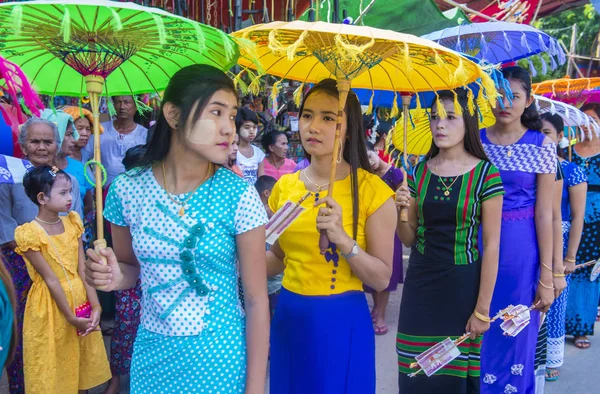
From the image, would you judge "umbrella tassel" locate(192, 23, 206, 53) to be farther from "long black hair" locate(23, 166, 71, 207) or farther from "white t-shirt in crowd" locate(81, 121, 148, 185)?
"white t-shirt in crowd" locate(81, 121, 148, 185)

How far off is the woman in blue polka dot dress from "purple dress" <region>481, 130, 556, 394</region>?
1.78 m

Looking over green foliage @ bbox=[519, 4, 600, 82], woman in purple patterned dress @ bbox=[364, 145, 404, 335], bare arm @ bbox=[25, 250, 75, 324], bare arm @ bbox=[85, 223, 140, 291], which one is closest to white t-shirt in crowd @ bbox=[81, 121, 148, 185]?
bare arm @ bbox=[25, 250, 75, 324]

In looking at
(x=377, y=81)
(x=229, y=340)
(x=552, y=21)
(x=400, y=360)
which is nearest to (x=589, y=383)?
(x=400, y=360)

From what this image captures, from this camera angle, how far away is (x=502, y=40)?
3.15 metres

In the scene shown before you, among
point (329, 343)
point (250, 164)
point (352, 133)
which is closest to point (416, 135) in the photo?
point (352, 133)

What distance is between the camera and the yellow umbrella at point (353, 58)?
1734 millimetres

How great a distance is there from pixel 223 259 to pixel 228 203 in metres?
0.17

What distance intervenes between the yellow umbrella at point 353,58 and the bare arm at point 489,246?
0.40 metres

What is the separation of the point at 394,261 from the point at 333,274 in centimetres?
321

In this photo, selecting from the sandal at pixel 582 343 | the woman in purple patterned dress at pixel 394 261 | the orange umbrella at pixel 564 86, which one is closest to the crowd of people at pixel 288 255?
the sandal at pixel 582 343

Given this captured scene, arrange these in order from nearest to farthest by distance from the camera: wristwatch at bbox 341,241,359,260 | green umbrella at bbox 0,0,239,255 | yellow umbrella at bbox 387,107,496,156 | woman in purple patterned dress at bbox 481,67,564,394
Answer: green umbrella at bbox 0,0,239,255
wristwatch at bbox 341,241,359,260
woman in purple patterned dress at bbox 481,67,564,394
yellow umbrella at bbox 387,107,496,156

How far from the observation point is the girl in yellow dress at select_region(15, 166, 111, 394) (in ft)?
9.69

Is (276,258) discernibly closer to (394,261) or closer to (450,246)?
(450,246)

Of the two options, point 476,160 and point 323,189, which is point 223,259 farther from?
point 476,160
